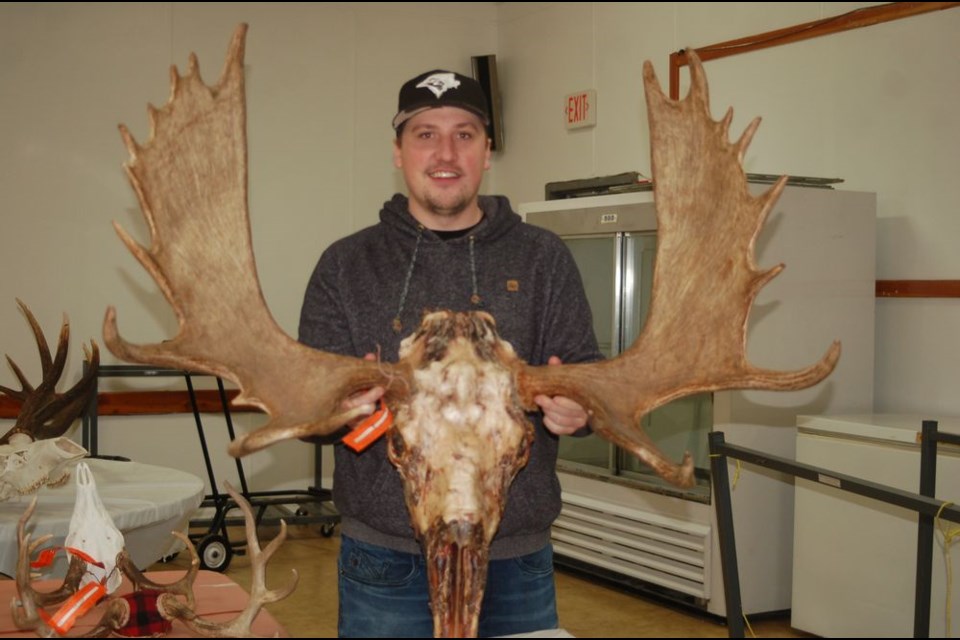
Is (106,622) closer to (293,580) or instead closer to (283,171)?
(293,580)

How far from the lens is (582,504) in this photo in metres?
5.19

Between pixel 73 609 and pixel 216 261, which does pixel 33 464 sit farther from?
pixel 216 261

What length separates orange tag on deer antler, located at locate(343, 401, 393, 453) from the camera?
1.79 meters

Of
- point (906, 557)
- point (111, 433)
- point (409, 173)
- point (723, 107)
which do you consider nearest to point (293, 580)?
point (409, 173)

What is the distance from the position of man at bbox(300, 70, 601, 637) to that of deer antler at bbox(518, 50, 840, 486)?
0.32 m

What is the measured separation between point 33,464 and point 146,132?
3.32m

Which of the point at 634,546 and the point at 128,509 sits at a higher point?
the point at 128,509

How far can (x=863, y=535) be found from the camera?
4070 mm

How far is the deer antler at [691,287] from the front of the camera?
1923 millimetres

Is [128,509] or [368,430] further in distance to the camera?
[128,509]

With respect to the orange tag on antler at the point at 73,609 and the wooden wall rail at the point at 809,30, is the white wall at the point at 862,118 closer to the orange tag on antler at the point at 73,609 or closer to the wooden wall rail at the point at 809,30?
the wooden wall rail at the point at 809,30

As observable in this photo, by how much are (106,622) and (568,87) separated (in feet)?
16.3

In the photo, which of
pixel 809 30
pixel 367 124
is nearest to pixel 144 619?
pixel 809 30

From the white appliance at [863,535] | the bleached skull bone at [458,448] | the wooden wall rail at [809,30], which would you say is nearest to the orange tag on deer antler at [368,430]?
the bleached skull bone at [458,448]
